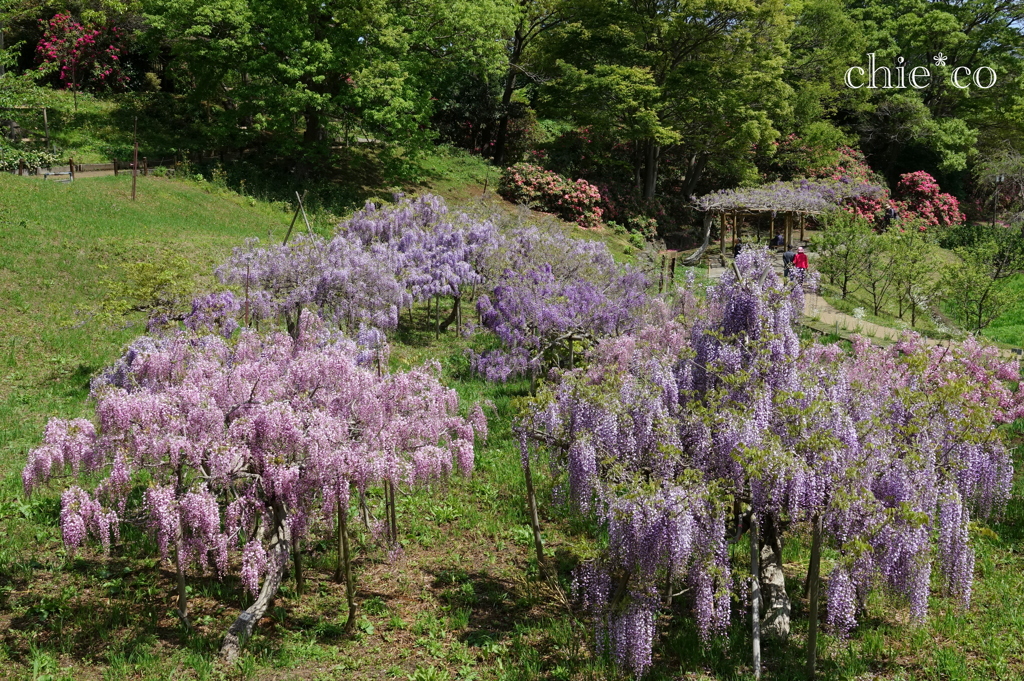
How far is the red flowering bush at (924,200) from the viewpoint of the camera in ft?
151

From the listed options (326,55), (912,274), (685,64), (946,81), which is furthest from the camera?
(946,81)

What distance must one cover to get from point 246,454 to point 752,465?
189 inches

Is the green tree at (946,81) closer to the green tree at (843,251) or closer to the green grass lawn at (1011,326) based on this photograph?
the green grass lawn at (1011,326)

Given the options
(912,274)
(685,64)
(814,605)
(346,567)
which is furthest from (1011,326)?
(346,567)

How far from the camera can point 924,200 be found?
46.9 metres

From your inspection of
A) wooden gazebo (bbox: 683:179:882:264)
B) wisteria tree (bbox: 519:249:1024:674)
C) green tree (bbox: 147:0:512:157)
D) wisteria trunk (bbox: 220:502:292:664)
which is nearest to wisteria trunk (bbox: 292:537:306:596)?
wisteria trunk (bbox: 220:502:292:664)

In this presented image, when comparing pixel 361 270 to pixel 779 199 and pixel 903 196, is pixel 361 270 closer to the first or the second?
pixel 779 199

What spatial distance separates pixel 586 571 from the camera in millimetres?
8039

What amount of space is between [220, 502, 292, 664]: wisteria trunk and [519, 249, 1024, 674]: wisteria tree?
274 centimetres

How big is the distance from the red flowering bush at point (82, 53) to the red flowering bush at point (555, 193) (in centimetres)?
2032

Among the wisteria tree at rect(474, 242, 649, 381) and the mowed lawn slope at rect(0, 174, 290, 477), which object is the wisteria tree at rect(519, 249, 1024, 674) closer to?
the wisteria tree at rect(474, 242, 649, 381)

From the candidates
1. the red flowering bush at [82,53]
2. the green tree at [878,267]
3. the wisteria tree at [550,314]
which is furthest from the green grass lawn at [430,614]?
the red flowering bush at [82,53]

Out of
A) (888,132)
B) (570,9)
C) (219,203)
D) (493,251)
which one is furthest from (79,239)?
(888,132)

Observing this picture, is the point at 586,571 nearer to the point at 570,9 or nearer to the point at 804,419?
the point at 804,419
